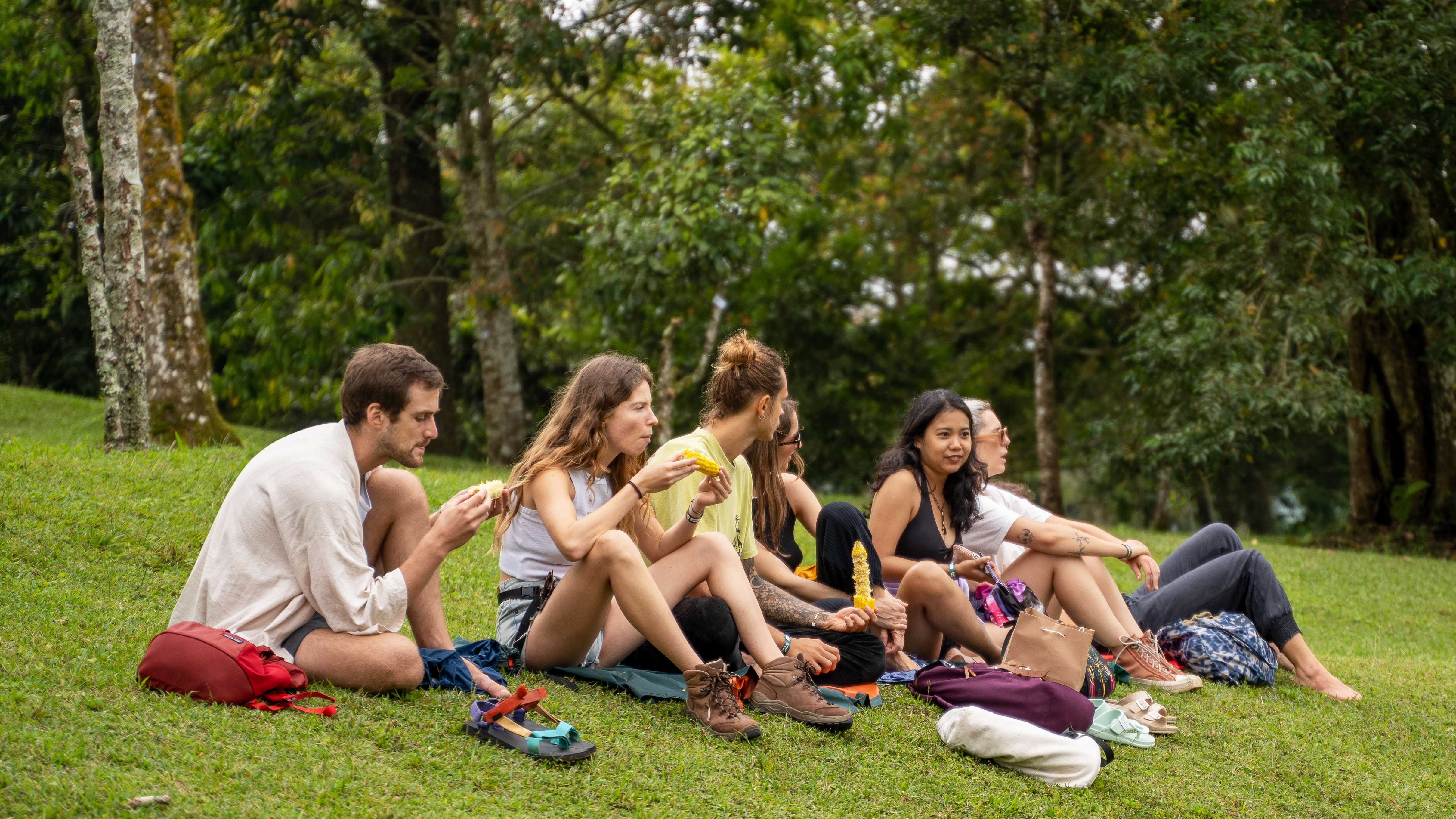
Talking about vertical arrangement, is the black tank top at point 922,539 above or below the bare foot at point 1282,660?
above

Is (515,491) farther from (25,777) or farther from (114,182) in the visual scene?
(114,182)

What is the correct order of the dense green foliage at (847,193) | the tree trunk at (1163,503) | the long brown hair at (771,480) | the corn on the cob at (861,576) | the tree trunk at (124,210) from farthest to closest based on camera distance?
the tree trunk at (1163,503)
the dense green foliage at (847,193)
the tree trunk at (124,210)
the long brown hair at (771,480)
the corn on the cob at (861,576)

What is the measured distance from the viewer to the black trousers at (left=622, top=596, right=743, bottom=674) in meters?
4.49

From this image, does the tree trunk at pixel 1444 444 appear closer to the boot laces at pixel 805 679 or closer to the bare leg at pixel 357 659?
the boot laces at pixel 805 679

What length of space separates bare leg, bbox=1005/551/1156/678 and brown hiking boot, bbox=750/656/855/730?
1712 mm

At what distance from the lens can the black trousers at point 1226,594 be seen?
5973mm

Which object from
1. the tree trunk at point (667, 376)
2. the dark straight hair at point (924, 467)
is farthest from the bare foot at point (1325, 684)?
the tree trunk at point (667, 376)

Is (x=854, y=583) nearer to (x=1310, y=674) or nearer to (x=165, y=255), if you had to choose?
(x=1310, y=674)

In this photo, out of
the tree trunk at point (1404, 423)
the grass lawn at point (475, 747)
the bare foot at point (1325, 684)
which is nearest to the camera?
the grass lawn at point (475, 747)

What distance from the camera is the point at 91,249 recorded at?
24.7ft

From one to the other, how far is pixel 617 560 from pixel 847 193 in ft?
49.6

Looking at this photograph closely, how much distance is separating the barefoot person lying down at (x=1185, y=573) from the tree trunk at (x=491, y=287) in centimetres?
758

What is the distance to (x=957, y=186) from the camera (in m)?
18.8

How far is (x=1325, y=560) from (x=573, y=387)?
9.68m
